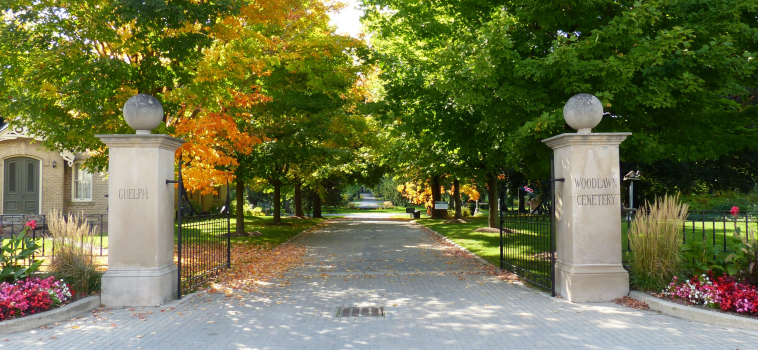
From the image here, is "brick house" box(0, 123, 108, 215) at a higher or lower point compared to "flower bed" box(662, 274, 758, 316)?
higher

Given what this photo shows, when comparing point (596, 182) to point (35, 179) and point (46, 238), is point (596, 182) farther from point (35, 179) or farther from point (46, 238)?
point (35, 179)

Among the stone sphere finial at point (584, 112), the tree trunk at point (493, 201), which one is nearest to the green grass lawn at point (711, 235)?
the stone sphere finial at point (584, 112)

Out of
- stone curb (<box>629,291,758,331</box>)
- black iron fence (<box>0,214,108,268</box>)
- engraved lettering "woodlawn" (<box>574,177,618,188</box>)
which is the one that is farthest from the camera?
black iron fence (<box>0,214,108,268</box>)

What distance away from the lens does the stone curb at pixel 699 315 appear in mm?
6387

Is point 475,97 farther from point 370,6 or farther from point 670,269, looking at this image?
point 370,6

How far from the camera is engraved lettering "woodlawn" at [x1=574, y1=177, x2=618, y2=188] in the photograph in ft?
27.0

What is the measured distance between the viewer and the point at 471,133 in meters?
12.7

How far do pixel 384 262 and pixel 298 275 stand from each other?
2.85 m

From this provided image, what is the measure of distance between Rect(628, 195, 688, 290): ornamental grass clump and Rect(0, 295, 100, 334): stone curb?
8.41m

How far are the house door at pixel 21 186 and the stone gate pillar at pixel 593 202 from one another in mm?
23762

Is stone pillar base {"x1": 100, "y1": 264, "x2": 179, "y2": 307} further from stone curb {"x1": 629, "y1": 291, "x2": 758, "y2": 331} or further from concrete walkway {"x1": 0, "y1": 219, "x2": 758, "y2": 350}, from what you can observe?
stone curb {"x1": 629, "y1": 291, "x2": 758, "y2": 331}

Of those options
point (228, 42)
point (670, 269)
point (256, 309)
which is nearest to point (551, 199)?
point (670, 269)

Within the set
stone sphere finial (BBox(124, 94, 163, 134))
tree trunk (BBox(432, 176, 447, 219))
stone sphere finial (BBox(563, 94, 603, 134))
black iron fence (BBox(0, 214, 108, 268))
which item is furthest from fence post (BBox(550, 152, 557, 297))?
tree trunk (BBox(432, 176, 447, 219))

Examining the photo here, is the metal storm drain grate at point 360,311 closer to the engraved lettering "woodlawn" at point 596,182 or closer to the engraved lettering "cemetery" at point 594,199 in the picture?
the engraved lettering "cemetery" at point 594,199
